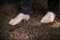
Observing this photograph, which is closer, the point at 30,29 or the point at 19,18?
the point at 30,29

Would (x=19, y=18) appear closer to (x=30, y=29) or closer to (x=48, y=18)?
(x=30, y=29)

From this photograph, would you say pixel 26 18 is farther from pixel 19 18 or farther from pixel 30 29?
pixel 30 29

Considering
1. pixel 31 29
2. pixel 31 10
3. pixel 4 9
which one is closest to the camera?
pixel 31 29

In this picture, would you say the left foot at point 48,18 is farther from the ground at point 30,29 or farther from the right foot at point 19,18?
the right foot at point 19,18

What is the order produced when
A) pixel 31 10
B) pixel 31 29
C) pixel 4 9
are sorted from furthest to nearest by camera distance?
pixel 4 9
pixel 31 10
pixel 31 29

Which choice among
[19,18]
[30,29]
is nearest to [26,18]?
[19,18]

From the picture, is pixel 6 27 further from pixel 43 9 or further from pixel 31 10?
pixel 43 9

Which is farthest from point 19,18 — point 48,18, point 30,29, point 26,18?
point 48,18

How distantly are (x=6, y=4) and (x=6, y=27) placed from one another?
57cm

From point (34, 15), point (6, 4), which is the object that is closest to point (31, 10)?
point (34, 15)

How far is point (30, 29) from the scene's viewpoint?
7.61 feet

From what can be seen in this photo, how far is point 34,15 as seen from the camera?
2.61 meters

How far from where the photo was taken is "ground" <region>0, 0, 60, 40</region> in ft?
7.20

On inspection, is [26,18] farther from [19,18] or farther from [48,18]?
[48,18]
